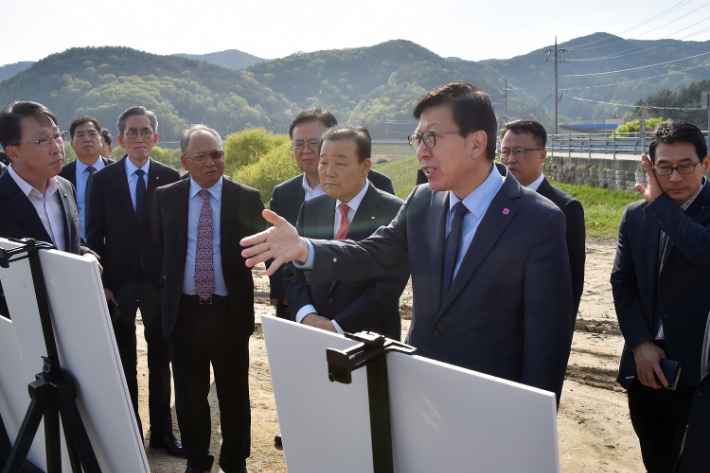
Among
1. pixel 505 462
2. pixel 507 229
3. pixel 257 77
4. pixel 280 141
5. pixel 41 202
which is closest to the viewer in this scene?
pixel 505 462

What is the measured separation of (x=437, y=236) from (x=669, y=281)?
127cm

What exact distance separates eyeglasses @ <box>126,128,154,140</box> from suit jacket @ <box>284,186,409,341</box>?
1775mm

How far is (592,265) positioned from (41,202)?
768 cm

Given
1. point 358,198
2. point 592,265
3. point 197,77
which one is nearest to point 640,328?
point 358,198

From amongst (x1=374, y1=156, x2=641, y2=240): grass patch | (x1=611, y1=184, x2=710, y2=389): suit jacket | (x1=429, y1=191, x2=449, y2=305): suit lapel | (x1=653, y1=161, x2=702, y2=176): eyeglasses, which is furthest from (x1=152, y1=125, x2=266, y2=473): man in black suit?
(x1=374, y1=156, x2=641, y2=240): grass patch

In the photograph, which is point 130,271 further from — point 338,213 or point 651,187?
point 651,187

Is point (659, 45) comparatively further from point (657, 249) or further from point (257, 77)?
point (657, 249)

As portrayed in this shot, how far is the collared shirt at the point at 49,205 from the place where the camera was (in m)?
2.82

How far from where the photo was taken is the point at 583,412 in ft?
13.2

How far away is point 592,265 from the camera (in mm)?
8328

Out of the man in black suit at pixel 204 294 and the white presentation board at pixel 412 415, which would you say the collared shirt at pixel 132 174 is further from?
the white presentation board at pixel 412 415

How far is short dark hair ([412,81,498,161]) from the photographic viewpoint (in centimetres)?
196

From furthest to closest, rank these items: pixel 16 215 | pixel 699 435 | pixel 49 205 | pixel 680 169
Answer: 1. pixel 49 205
2. pixel 16 215
3. pixel 680 169
4. pixel 699 435

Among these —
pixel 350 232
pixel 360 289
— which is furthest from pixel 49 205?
pixel 360 289
